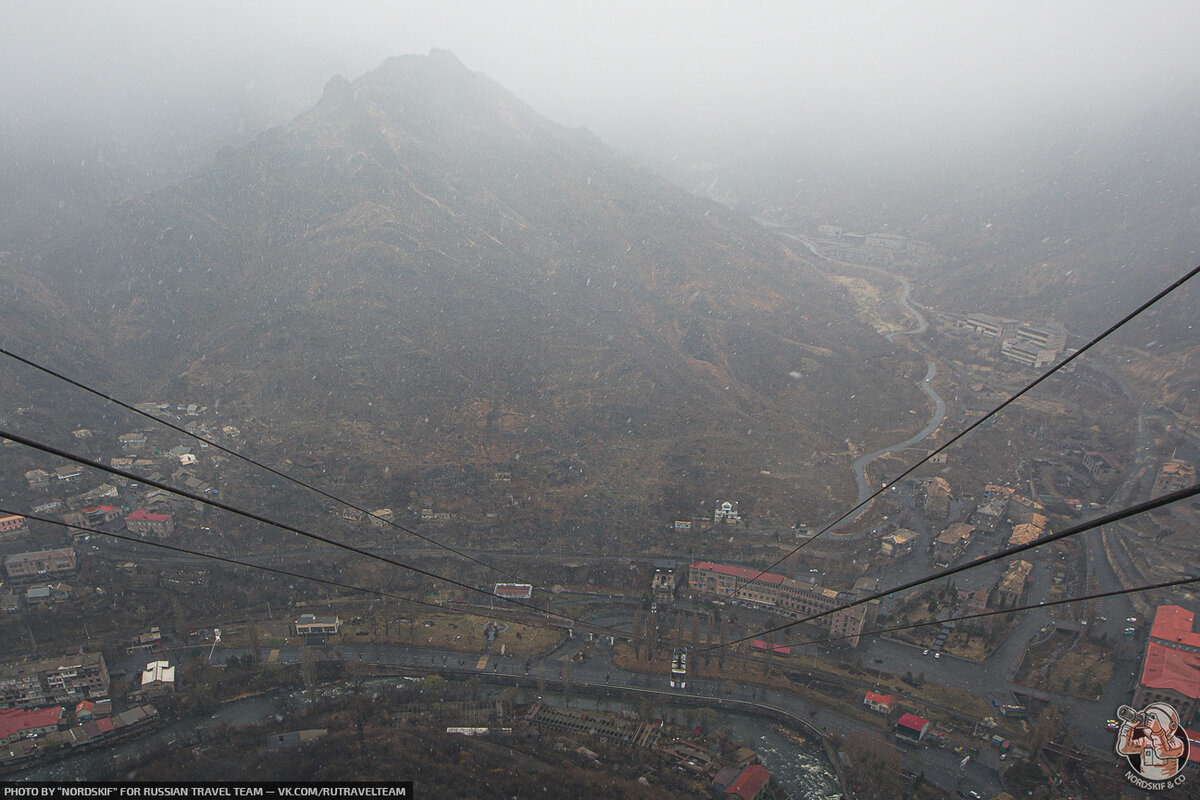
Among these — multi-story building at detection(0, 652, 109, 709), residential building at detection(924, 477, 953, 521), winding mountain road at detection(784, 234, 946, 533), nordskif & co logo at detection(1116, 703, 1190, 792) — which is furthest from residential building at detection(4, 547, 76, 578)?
residential building at detection(924, 477, 953, 521)

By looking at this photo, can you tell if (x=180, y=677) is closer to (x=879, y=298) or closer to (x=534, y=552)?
(x=534, y=552)

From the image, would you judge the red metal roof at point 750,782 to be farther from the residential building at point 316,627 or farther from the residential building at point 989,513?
the residential building at point 989,513

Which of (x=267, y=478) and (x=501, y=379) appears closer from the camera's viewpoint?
(x=267, y=478)

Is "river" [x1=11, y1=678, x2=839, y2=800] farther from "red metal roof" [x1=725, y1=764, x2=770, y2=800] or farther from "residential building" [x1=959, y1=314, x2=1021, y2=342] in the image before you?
"residential building" [x1=959, y1=314, x2=1021, y2=342]

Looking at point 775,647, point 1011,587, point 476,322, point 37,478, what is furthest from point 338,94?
point 1011,587

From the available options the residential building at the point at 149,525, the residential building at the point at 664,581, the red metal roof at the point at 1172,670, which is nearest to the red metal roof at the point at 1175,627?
the red metal roof at the point at 1172,670

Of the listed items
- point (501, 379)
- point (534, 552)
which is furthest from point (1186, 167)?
point (534, 552)
